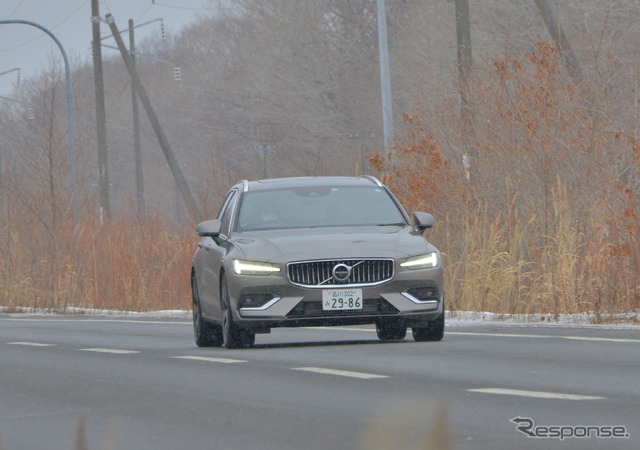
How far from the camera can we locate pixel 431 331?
15516 mm

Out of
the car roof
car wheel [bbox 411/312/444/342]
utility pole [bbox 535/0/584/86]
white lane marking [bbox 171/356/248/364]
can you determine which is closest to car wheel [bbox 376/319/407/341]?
car wheel [bbox 411/312/444/342]

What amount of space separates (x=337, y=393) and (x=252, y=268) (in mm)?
4513

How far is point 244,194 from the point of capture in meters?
16.7

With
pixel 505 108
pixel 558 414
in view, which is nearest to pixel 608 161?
pixel 505 108

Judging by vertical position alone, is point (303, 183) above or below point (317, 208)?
above

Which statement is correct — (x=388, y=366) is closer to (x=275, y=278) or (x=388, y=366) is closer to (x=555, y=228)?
(x=275, y=278)

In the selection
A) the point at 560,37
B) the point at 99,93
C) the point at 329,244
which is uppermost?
the point at 99,93

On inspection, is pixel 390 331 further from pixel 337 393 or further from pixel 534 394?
pixel 534 394

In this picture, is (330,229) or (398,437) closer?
(398,437)

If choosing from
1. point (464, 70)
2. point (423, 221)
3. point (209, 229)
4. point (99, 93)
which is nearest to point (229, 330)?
point (209, 229)

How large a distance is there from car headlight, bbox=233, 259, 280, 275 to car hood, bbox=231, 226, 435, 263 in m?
0.05

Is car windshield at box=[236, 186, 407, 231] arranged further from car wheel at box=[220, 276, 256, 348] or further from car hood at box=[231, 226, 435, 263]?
car wheel at box=[220, 276, 256, 348]

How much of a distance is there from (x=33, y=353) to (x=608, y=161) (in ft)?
29.1

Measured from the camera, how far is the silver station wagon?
1477 cm
